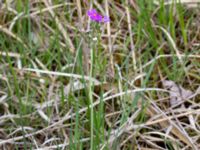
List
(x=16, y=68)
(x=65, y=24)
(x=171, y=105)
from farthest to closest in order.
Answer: (x=65, y=24), (x=16, y=68), (x=171, y=105)

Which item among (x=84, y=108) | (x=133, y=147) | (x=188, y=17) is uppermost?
(x=188, y=17)

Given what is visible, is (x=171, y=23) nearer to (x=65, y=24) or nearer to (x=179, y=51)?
(x=179, y=51)

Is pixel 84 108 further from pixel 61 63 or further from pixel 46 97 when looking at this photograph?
pixel 61 63

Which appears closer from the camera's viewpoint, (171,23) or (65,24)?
(171,23)

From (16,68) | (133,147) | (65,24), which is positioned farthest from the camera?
(65,24)

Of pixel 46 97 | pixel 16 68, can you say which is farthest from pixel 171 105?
pixel 16 68

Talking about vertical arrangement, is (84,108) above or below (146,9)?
below

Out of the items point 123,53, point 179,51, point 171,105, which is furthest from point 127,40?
point 171,105
